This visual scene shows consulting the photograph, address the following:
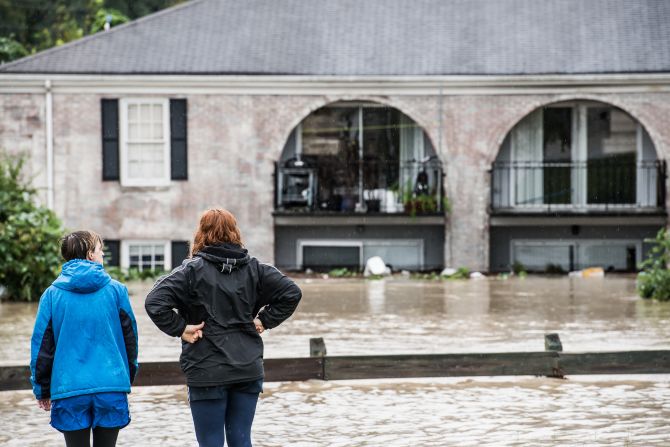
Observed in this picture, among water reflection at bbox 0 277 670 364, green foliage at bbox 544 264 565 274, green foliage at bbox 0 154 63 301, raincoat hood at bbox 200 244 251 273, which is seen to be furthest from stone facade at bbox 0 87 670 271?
raincoat hood at bbox 200 244 251 273

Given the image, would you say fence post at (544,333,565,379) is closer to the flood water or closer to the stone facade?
the flood water

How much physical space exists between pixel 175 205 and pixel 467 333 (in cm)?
1258

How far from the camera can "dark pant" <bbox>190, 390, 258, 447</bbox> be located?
644cm

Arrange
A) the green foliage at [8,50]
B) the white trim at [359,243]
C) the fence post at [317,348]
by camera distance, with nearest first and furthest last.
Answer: the fence post at [317,348] < the white trim at [359,243] < the green foliage at [8,50]

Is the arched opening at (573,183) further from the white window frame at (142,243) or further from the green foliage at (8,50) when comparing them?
the green foliage at (8,50)

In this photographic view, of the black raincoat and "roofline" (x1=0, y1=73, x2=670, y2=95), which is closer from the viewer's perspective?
the black raincoat

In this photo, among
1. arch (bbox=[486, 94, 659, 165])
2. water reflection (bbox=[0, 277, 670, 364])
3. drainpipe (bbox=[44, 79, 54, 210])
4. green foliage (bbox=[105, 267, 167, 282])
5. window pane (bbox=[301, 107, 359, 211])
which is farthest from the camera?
window pane (bbox=[301, 107, 359, 211])

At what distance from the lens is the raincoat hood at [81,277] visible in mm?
6355

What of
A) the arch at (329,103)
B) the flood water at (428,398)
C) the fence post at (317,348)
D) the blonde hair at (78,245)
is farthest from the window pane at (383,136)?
the blonde hair at (78,245)

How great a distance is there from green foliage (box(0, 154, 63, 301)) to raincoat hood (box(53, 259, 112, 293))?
1336 cm

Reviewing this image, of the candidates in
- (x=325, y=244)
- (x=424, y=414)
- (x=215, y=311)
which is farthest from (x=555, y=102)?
(x=215, y=311)

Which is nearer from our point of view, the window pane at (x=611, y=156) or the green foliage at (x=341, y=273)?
the green foliage at (x=341, y=273)

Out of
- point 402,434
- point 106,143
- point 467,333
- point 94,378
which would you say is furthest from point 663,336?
point 106,143

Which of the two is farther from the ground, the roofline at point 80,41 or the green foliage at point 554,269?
the roofline at point 80,41
